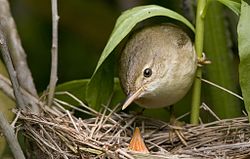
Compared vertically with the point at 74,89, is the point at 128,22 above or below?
above

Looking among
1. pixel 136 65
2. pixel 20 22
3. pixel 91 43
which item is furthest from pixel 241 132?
pixel 20 22

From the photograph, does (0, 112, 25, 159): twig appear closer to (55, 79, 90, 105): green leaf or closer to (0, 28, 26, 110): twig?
(0, 28, 26, 110): twig

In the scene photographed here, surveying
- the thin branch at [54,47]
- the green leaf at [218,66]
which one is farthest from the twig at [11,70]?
the green leaf at [218,66]

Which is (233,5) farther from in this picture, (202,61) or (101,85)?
(101,85)

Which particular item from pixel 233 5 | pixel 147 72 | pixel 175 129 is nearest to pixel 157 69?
A: pixel 147 72

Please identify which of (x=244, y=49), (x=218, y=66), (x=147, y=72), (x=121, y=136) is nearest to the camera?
(x=244, y=49)

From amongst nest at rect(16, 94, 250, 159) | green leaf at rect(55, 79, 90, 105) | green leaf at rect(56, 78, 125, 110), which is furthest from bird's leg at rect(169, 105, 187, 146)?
green leaf at rect(55, 79, 90, 105)

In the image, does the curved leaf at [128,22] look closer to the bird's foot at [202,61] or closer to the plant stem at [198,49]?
the plant stem at [198,49]
